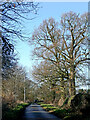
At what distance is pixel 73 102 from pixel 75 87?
5.08m

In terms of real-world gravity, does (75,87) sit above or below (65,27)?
below

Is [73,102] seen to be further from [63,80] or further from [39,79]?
[39,79]

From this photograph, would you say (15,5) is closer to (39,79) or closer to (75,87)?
(75,87)

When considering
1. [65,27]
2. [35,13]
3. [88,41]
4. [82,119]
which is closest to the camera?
[35,13]

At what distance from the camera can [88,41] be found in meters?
22.1

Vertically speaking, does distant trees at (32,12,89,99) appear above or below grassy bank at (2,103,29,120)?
above

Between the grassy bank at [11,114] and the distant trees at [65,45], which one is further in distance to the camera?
the distant trees at [65,45]

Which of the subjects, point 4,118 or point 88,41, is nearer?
point 4,118

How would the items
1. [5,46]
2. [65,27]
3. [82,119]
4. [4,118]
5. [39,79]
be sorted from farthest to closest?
[39,79], [65,27], [82,119], [4,118], [5,46]

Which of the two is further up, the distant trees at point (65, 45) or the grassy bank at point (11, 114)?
the distant trees at point (65, 45)

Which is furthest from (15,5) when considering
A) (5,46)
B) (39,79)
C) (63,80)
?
(39,79)

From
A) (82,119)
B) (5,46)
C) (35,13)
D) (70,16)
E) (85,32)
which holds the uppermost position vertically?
(70,16)

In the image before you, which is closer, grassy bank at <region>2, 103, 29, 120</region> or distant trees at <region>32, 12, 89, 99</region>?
grassy bank at <region>2, 103, 29, 120</region>

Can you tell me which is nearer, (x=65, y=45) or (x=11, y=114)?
(x=11, y=114)
